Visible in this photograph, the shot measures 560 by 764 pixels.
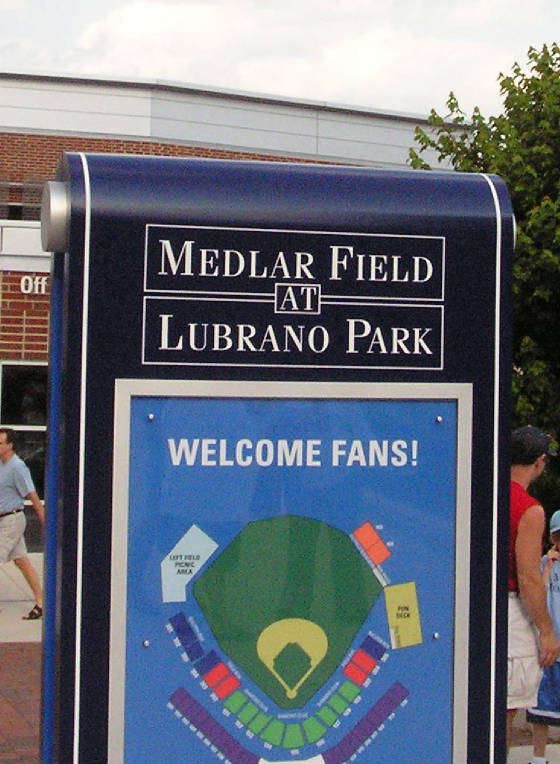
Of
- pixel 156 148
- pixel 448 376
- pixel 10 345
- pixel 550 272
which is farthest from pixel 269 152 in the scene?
pixel 448 376

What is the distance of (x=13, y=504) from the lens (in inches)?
428

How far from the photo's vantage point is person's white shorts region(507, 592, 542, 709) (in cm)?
565

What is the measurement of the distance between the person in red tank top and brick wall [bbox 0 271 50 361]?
10.8 m

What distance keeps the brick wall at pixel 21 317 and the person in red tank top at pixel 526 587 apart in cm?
1077

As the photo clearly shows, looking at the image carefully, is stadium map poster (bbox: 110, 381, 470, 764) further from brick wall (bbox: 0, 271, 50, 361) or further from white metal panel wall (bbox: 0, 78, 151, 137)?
white metal panel wall (bbox: 0, 78, 151, 137)

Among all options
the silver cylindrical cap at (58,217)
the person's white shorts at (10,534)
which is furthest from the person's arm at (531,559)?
the person's white shorts at (10,534)

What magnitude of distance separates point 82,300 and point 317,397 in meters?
0.73

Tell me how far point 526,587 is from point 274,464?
1.89 metres

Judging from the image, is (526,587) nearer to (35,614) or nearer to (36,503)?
(36,503)

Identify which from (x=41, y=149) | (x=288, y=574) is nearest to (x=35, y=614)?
(x=288, y=574)

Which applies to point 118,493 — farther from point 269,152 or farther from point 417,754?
point 269,152

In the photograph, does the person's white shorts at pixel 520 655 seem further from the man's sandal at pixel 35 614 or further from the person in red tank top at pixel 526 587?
the man's sandal at pixel 35 614

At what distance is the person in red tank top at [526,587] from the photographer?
5473 mm

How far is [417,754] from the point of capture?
415cm
